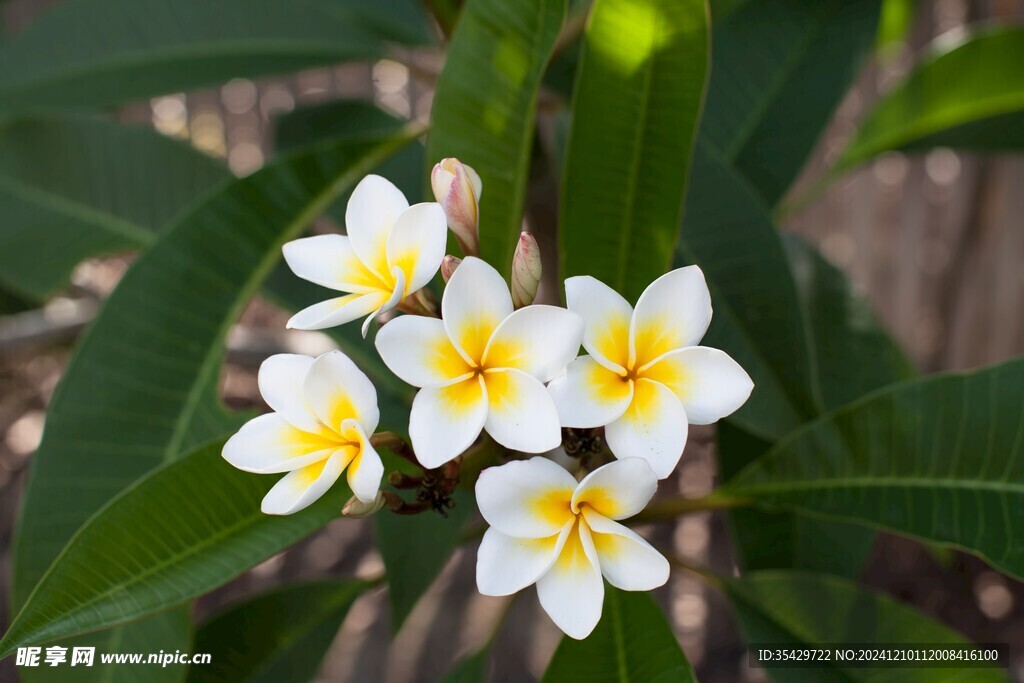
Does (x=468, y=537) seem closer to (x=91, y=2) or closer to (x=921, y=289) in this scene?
(x=91, y=2)

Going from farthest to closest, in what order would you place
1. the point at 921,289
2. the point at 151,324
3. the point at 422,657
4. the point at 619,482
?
the point at 921,289
the point at 422,657
the point at 151,324
the point at 619,482

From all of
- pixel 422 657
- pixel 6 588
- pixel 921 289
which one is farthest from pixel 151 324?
pixel 921 289

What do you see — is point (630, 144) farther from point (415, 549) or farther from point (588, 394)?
point (415, 549)

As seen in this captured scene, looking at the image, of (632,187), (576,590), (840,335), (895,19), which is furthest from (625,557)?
(895,19)

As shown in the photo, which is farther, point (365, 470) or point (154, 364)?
point (154, 364)

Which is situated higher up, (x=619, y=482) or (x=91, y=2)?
(x=91, y=2)

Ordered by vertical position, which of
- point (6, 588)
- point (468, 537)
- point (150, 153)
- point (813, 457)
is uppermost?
point (6, 588)
